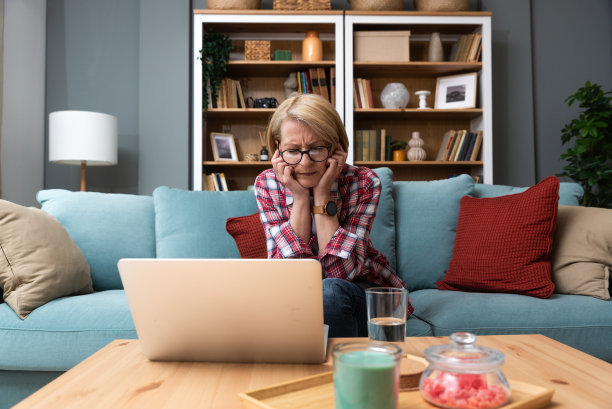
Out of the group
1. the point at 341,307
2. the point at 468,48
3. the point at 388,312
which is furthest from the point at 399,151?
the point at 388,312

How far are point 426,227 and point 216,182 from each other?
1.82 meters

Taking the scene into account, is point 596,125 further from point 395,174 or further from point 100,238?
point 100,238

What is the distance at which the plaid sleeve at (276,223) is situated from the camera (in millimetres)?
1389

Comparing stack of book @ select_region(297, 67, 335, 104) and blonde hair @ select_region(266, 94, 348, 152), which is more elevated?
stack of book @ select_region(297, 67, 335, 104)

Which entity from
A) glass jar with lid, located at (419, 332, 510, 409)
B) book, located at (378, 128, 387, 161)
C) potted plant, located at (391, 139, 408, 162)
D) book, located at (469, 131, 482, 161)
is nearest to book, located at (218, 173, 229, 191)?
book, located at (378, 128, 387, 161)

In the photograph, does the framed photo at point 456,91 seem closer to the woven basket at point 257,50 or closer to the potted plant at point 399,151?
the potted plant at point 399,151

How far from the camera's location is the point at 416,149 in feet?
11.6

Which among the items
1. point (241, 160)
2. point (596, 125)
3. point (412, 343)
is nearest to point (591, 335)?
point (412, 343)

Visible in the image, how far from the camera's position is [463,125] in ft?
12.2

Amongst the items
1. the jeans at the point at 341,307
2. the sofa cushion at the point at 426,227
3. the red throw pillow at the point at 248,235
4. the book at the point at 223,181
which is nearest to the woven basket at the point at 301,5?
the book at the point at 223,181

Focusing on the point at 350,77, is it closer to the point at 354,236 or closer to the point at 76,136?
the point at 76,136

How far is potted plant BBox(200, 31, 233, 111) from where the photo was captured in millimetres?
3311

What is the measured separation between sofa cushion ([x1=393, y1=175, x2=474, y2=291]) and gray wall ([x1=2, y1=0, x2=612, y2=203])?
1.88 m

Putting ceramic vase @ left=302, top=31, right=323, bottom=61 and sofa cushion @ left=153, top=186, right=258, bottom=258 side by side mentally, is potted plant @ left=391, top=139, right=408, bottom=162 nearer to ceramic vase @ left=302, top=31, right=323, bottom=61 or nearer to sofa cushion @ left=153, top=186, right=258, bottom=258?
ceramic vase @ left=302, top=31, right=323, bottom=61
